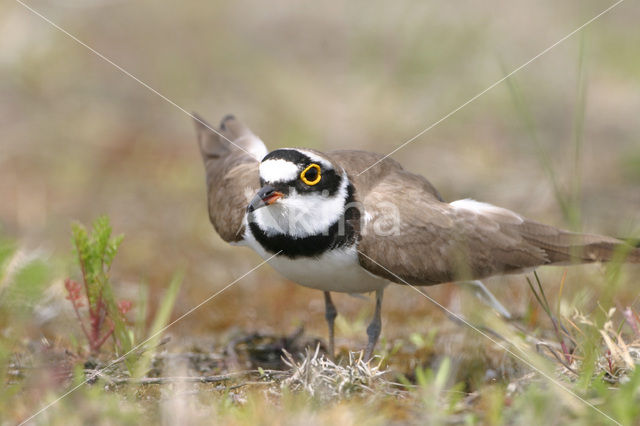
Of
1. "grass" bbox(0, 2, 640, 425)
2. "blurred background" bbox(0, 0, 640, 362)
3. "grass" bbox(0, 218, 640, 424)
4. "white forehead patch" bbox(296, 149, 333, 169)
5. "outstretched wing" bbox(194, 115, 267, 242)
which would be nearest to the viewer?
"grass" bbox(0, 218, 640, 424)

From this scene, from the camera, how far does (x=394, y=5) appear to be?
10.4 meters

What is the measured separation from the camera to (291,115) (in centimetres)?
831

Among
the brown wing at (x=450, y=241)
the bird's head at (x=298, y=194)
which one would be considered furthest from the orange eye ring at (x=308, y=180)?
the brown wing at (x=450, y=241)

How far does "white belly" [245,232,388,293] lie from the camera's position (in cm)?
367

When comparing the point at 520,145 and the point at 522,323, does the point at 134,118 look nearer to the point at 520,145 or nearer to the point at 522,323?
the point at 520,145

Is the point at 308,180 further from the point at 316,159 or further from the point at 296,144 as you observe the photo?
the point at 296,144

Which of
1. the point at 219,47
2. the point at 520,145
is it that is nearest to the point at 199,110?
the point at 219,47

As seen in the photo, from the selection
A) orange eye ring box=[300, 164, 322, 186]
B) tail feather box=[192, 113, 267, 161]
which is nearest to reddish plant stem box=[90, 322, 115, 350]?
orange eye ring box=[300, 164, 322, 186]

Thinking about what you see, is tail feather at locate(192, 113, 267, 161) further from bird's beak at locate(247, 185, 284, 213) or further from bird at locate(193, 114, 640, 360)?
bird's beak at locate(247, 185, 284, 213)

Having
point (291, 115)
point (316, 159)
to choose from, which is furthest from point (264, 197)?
point (291, 115)

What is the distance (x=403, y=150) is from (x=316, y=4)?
13.6 ft

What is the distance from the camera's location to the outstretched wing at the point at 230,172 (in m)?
4.12

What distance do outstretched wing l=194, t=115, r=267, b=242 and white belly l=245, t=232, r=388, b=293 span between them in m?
0.24

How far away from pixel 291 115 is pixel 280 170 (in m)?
4.79
